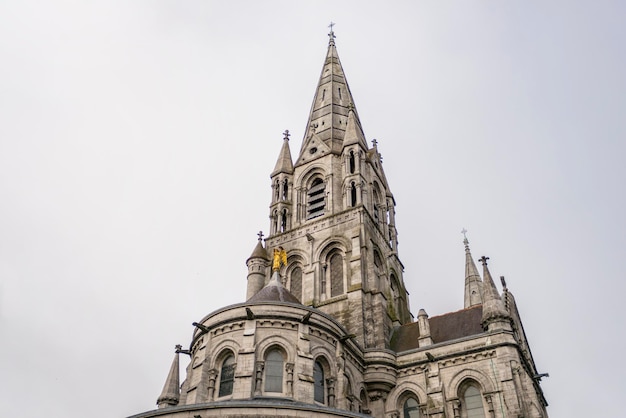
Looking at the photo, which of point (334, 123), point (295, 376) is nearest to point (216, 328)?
point (295, 376)

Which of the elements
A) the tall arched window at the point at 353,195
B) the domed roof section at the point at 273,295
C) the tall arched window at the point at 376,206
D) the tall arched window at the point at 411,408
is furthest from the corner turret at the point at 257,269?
the tall arched window at the point at 411,408

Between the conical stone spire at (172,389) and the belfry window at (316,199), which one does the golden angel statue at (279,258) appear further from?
the conical stone spire at (172,389)

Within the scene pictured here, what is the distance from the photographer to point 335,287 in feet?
102

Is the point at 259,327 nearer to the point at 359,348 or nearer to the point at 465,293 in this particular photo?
the point at 359,348

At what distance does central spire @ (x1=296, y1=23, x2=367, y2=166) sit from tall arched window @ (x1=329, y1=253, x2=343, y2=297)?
8.36 meters

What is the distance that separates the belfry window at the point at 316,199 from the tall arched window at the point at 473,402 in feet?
47.2

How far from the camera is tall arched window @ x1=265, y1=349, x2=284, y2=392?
21688 mm

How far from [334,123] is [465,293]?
15747 millimetres

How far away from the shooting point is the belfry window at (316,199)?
35.7 metres

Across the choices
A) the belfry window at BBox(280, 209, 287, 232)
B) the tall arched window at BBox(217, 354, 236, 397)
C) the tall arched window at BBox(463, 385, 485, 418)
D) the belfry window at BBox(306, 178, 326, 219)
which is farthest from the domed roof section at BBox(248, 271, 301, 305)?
the belfry window at BBox(306, 178, 326, 219)

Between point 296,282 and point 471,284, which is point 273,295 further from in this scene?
point 471,284

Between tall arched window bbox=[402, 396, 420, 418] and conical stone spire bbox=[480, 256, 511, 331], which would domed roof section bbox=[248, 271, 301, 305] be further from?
conical stone spire bbox=[480, 256, 511, 331]

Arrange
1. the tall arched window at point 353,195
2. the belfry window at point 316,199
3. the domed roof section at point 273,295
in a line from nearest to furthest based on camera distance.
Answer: the domed roof section at point 273,295, the tall arched window at point 353,195, the belfry window at point 316,199

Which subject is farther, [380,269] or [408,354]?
[380,269]
